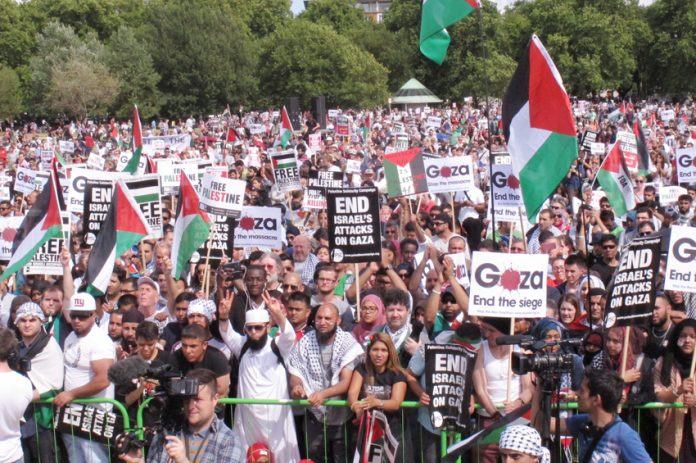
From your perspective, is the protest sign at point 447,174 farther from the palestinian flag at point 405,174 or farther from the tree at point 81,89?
the tree at point 81,89

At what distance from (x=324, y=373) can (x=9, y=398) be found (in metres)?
2.18

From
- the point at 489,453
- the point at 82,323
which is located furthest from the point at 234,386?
the point at 489,453

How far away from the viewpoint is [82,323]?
8.54 m

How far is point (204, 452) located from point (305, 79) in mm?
60507

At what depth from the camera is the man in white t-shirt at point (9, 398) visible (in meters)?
7.48

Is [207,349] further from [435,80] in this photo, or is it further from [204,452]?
[435,80]

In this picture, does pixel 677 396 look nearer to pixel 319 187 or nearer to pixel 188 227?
pixel 188 227

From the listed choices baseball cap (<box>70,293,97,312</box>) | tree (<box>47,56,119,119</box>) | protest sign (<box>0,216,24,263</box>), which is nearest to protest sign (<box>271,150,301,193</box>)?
protest sign (<box>0,216,24,263</box>)

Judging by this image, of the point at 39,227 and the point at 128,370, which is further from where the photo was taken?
the point at 39,227

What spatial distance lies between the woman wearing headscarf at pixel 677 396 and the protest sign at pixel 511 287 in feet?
3.17

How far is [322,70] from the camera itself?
216ft

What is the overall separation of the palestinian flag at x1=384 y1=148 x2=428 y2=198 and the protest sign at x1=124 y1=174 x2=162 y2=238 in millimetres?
3533

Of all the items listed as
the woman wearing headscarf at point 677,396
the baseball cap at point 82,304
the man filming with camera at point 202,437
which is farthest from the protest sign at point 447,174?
the man filming with camera at point 202,437

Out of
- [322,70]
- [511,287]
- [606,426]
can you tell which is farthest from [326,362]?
[322,70]
